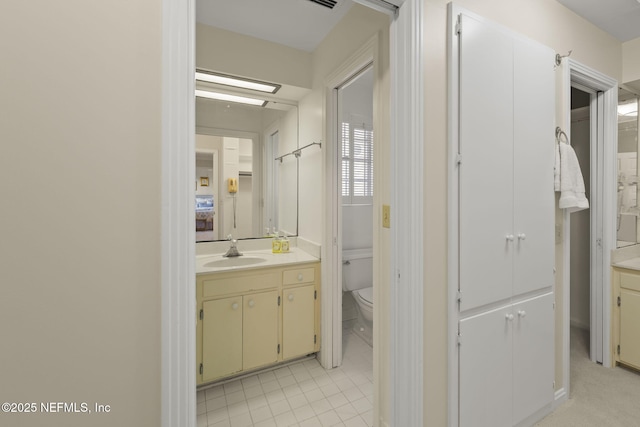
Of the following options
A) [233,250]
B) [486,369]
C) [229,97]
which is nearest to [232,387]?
[233,250]

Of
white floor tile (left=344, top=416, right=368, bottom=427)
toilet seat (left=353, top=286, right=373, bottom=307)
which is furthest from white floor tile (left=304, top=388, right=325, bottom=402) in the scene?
toilet seat (left=353, top=286, right=373, bottom=307)

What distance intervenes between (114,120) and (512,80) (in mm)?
1818

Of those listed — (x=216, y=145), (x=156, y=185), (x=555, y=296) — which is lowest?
(x=555, y=296)

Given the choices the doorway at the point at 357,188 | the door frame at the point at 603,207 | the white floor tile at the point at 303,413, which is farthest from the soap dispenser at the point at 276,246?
the door frame at the point at 603,207

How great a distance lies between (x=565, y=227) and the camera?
1.88 metres

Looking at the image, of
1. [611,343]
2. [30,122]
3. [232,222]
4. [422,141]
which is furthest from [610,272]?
[30,122]

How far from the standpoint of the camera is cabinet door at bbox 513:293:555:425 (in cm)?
155

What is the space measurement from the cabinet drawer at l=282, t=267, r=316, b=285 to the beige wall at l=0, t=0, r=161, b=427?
4.74 feet

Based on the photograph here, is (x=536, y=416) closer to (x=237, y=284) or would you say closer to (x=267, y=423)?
(x=267, y=423)

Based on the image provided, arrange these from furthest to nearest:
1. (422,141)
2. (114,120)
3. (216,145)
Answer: (216,145)
(422,141)
(114,120)

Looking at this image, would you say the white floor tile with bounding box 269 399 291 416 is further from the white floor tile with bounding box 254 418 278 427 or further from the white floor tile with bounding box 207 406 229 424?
the white floor tile with bounding box 207 406 229 424

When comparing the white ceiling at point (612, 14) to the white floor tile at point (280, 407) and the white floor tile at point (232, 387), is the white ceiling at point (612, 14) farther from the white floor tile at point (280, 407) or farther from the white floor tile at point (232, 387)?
the white floor tile at point (232, 387)

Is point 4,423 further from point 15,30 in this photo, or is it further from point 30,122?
point 15,30

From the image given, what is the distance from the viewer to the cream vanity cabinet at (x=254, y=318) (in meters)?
1.96
